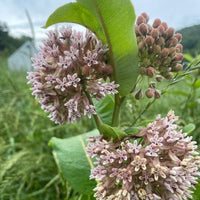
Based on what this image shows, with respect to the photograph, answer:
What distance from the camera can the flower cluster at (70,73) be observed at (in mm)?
836

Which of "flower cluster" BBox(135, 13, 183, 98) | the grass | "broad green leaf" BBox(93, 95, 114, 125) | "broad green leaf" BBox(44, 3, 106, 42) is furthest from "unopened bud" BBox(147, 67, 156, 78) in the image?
the grass

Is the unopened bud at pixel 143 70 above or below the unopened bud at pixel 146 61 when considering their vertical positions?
below

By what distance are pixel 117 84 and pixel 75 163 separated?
0.59 metres

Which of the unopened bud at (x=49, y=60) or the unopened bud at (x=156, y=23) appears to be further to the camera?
Answer: the unopened bud at (x=156, y=23)

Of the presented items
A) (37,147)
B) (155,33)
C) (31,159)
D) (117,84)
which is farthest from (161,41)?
(37,147)

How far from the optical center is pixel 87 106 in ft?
2.75

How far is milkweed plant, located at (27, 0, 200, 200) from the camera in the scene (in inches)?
30.8

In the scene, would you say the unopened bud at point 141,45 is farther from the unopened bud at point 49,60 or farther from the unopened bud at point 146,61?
the unopened bud at point 49,60

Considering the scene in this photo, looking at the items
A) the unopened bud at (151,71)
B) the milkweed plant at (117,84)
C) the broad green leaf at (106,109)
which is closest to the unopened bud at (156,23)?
the milkweed plant at (117,84)

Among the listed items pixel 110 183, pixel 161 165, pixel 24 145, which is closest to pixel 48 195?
pixel 24 145

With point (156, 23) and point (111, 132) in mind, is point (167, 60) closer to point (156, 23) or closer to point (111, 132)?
point (156, 23)

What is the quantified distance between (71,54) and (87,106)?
0.63 feet

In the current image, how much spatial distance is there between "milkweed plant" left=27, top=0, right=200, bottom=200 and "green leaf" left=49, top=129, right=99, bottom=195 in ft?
1.05

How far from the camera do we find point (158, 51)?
2.99 ft
